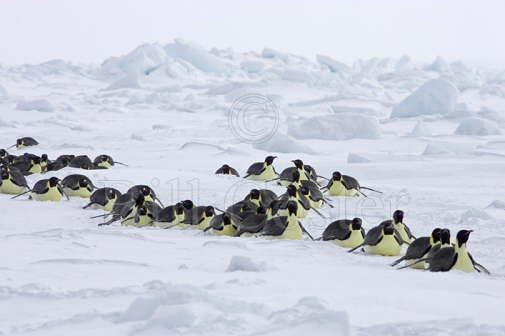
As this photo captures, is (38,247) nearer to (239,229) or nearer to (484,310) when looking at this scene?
(239,229)

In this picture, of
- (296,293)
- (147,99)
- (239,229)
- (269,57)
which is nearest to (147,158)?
(239,229)

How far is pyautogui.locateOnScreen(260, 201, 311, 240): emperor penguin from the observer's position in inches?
193

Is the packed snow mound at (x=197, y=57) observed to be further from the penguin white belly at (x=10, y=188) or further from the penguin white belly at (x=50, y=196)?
the penguin white belly at (x=50, y=196)

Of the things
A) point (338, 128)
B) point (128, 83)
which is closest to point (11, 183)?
point (338, 128)

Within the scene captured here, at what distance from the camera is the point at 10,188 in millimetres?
7160

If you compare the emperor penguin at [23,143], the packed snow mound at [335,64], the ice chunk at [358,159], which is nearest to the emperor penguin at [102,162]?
the emperor penguin at [23,143]

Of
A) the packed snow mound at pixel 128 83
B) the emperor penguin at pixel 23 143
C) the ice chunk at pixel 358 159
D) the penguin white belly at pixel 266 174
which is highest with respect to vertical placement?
the packed snow mound at pixel 128 83

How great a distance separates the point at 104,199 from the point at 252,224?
72.2 inches

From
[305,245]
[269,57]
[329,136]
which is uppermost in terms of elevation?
[269,57]

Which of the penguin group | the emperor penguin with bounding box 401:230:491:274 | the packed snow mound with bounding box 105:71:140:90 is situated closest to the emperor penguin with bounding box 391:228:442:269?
the penguin group

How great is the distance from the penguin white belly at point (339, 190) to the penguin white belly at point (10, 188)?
126 inches

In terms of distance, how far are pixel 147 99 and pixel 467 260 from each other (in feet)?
70.6

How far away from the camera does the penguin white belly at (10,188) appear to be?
281 inches

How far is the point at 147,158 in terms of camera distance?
1098cm
